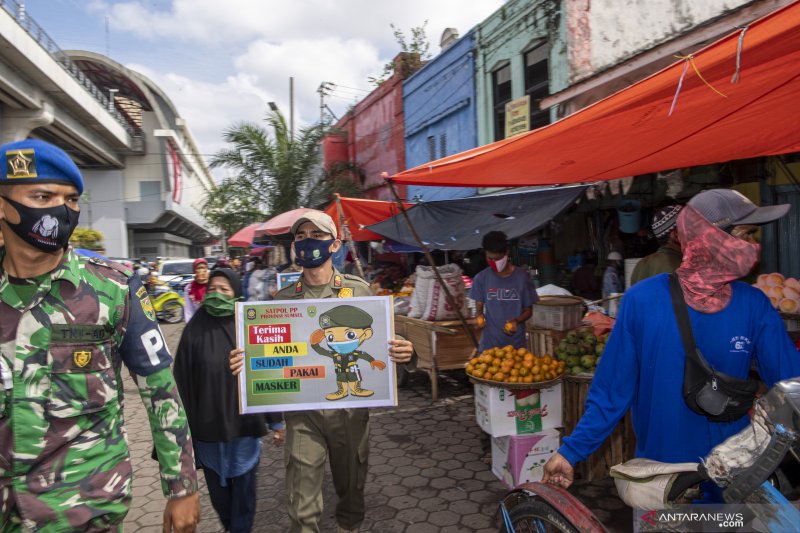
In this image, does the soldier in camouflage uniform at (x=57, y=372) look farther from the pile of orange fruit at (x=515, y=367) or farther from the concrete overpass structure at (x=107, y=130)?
the concrete overpass structure at (x=107, y=130)

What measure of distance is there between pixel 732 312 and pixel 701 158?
12.0ft

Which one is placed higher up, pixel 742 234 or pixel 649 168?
pixel 649 168

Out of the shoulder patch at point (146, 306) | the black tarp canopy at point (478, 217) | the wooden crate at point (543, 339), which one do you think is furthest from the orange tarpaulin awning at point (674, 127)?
the shoulder patch at point (146, 306)

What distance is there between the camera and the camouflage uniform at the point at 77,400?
5.36 ft

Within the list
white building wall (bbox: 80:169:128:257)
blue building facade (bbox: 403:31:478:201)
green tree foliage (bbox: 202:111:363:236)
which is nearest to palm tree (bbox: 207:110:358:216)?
green tree foliage (bbox: 202:111:363:236)

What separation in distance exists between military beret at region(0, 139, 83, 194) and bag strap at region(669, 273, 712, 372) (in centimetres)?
224

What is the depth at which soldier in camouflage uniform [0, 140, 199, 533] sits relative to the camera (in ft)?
5.37

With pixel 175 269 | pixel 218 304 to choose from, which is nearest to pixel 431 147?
pixel 218 304

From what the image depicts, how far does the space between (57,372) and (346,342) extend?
4.42ft

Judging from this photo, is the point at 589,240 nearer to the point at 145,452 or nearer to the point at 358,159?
the point at 145,452

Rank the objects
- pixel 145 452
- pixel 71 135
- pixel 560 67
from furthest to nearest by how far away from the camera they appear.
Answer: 1. pixel 71 135
2. pixel 560 67
3. pixel 145 452

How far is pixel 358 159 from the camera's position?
→ 61.3 feet

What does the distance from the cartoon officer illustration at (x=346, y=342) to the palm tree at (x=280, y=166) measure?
1493 centimetres

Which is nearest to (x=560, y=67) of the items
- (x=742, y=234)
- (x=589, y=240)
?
(x=589, y=240)
